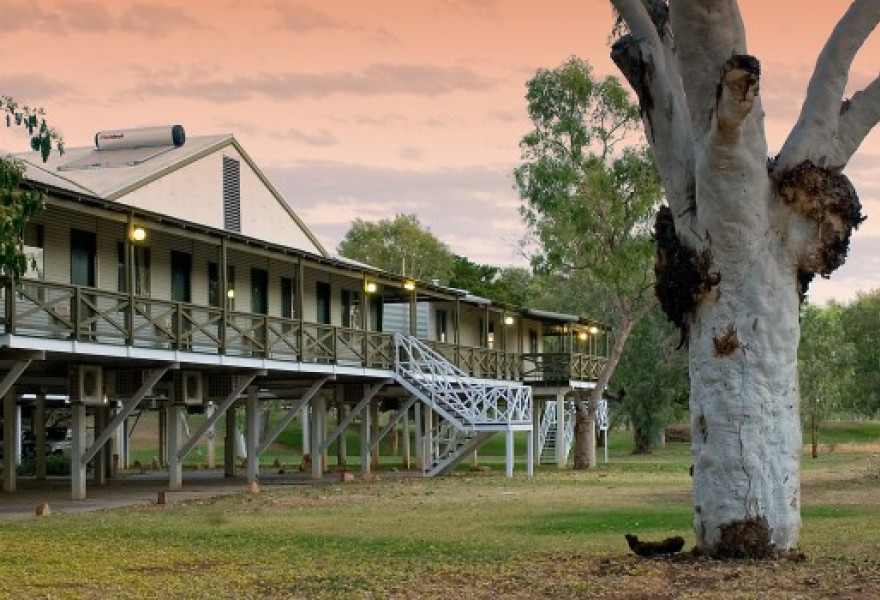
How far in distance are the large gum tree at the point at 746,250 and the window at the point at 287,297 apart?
22.9 meters

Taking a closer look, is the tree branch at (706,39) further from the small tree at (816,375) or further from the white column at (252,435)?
the small tree at (816,375)

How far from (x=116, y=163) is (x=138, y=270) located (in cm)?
840

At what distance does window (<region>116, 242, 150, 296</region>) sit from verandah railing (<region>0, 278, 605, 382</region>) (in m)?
0.49

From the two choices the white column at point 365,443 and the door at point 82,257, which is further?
the white column at point 365,443

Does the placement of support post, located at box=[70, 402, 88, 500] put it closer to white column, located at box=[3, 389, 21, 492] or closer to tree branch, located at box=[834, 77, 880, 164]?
white column, located at box=[3, 389, 21, 492]

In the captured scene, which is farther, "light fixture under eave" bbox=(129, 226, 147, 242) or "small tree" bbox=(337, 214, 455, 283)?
"small tree" bbox=(337, 214, 455, 283)

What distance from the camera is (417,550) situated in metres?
15.3

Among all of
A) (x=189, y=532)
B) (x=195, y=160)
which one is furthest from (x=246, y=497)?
(x=195, y=160)

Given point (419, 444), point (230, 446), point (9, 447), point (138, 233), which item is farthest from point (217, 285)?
point (419, 444)

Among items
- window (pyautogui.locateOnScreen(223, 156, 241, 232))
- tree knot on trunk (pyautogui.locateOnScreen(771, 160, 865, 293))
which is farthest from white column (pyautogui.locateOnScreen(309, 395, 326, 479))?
tree knot on trunk (pyautogui.locateOnScreen(771, 160, 865, 293))

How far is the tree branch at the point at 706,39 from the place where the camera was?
11.6 metres

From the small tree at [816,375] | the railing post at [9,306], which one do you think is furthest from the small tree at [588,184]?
the railing post at [9,306]

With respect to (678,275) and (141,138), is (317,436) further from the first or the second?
(678,275)

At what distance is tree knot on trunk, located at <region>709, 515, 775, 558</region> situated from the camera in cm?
1189
